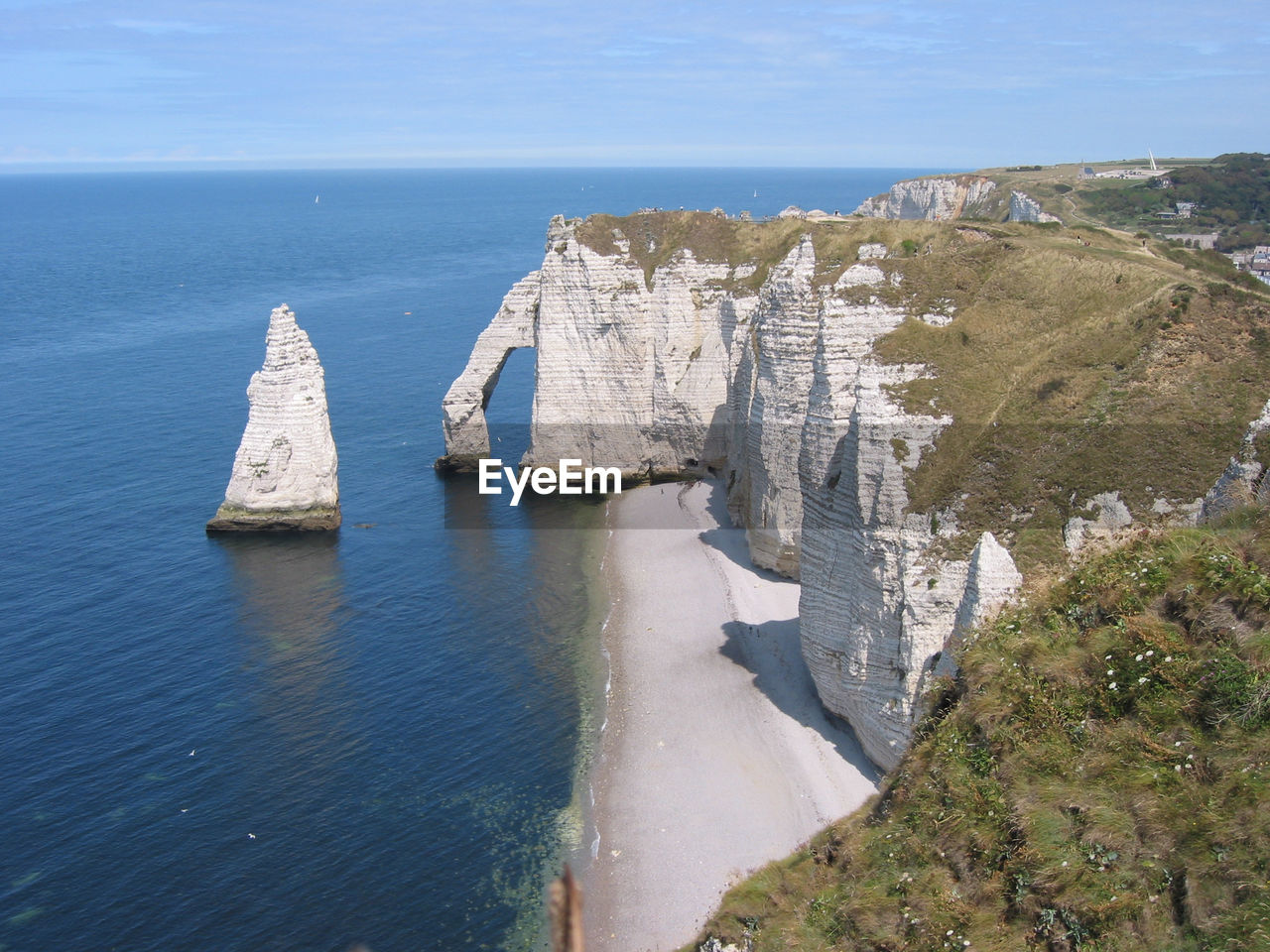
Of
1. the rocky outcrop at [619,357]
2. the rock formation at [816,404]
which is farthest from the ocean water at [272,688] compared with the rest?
the rock formation at [816,404]

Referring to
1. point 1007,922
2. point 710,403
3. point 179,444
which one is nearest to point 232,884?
point 1007,922

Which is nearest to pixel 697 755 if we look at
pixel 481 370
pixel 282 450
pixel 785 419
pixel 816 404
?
pixel 816 404

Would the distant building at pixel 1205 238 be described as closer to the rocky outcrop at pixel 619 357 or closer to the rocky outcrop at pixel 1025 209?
the rocky outcrop at pixel 1025 209

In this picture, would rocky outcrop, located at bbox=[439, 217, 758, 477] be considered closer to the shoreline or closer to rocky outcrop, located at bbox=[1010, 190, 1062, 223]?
the shoreline

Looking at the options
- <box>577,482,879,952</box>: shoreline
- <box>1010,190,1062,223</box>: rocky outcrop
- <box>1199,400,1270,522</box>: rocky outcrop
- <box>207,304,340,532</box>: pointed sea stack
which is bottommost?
<box>577,482,879,952</box>: shoreline

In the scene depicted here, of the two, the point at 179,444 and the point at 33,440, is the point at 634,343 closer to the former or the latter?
the point at 179,444

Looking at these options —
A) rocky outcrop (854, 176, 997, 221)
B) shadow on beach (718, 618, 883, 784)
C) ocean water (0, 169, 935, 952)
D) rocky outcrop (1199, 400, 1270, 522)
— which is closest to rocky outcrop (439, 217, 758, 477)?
ocean water (0, 169, 935, 952)
